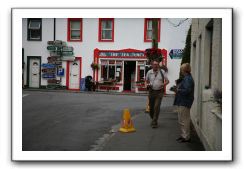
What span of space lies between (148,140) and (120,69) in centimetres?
1361

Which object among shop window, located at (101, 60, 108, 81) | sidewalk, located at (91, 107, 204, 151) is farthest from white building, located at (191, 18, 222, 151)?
shop window, located at (101, 60, 108, 81)

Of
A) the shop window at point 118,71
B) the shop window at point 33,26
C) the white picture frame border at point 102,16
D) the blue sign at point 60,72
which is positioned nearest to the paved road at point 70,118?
the white picture frame border at point 102,16

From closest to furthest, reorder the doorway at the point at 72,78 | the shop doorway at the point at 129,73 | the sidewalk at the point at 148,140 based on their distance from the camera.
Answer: the sidewalk at the point at 148,140, the doorway at the point at 72,78, the shop doorway at the point at 129,73

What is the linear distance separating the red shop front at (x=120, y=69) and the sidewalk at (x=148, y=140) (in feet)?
32.1

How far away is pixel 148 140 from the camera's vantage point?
28.1ft

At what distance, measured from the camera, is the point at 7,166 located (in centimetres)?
650

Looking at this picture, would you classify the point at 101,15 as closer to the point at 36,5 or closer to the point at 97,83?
the point at 36,5

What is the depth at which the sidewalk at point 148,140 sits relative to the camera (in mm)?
7747

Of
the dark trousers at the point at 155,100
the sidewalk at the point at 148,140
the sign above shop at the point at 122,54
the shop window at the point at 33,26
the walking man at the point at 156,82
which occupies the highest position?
the sign above shop at the point at 122,54

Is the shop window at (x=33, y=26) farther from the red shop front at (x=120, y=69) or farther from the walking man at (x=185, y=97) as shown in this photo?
the red shop front at (x=120, y=69)

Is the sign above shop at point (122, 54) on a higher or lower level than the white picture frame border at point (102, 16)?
higher

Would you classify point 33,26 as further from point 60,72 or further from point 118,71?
point 118,71

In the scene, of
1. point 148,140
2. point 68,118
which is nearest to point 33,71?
point 68,118

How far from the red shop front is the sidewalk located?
979 cm
